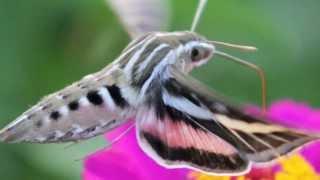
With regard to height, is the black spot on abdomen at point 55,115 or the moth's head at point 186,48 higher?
the black spot on abdomen at point 55,115

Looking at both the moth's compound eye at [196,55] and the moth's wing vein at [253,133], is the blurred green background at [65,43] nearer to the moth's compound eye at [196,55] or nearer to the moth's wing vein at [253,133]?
the moth's compound eye at [196,55]

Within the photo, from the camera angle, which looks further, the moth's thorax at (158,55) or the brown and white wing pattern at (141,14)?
the brown and white wing pattern at (141,14)

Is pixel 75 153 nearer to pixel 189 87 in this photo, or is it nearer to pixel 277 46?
pixel 277 46

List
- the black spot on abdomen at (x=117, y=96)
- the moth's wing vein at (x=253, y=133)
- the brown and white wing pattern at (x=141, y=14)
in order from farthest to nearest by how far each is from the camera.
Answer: the brown and white wing pattern at (x=141, y=14) → the black spot on abdomen at (x=117, y=96) → the moth's wing vein at (x=253, y=133)

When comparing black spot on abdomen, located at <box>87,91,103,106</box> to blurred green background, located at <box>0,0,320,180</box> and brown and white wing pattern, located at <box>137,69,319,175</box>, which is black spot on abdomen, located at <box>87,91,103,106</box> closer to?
brown and white wing pattern, located at <box>137,69,319,175</box>

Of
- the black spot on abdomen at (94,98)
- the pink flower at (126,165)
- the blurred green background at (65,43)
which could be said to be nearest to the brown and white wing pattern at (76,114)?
the black spot on abdomen at (94,98)

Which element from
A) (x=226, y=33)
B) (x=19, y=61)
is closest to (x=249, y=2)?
(x=226, y=33)

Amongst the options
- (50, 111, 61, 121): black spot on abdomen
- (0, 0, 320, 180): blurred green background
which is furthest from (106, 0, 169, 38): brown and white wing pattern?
(0, 0, 320, 180): blurred green background
